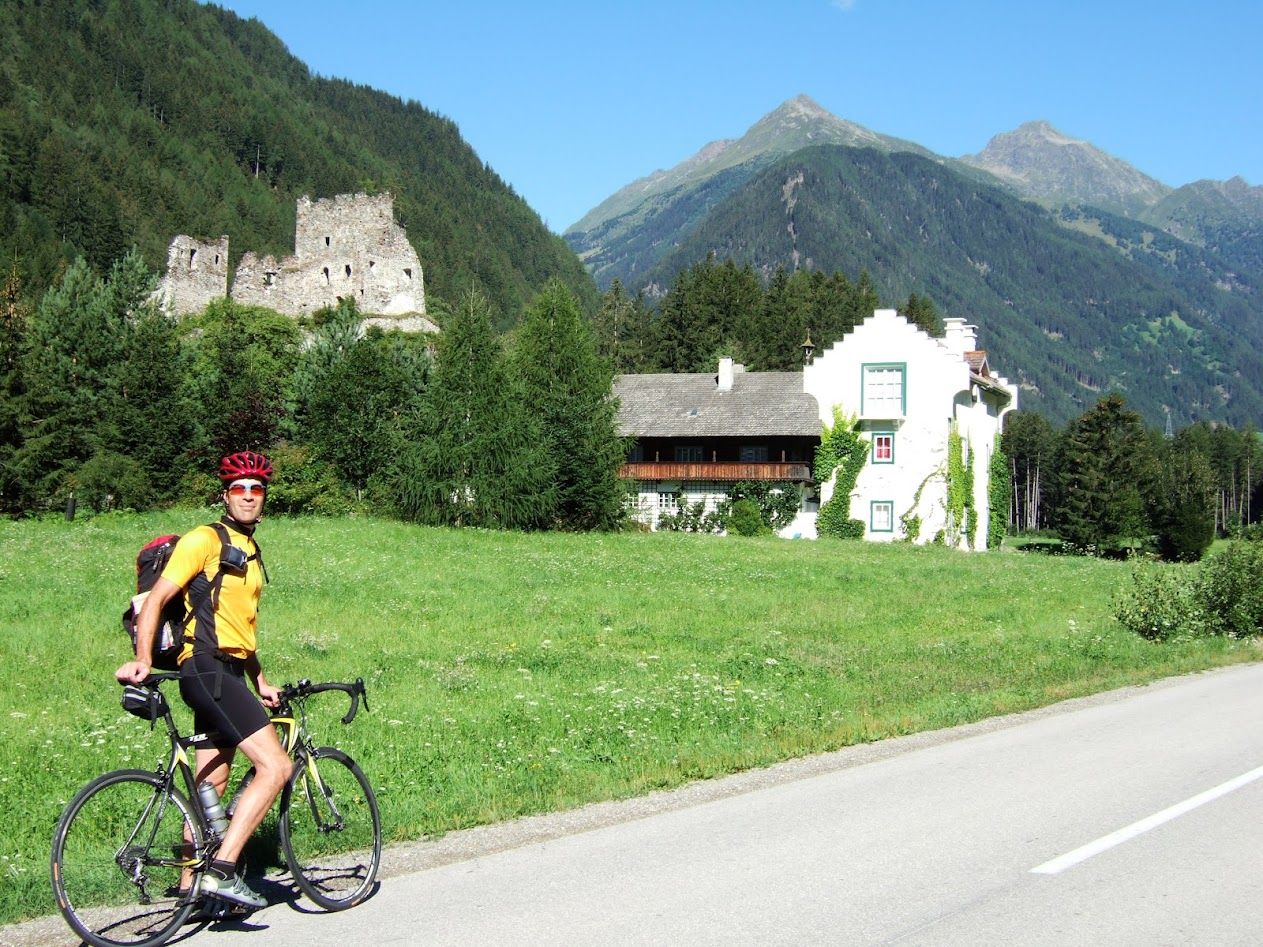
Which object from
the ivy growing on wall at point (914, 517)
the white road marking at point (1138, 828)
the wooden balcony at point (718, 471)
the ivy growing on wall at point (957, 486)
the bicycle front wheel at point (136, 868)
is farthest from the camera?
the wooden balcony at point (718, 471)

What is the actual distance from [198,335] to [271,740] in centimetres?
6692

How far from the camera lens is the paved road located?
6.32m

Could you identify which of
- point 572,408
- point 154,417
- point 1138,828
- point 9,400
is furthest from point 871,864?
point 154,417

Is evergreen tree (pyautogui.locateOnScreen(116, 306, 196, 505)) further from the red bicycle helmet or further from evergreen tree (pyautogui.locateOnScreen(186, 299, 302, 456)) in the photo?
the red bicycle helmet

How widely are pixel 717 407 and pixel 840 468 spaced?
7.19 meters

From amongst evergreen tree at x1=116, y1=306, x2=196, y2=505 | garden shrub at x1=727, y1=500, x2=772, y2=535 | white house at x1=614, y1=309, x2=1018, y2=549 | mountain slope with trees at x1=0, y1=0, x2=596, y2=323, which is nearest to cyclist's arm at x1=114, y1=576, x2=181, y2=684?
evergreen tree at x1=116, y1=306, x2=196, y2=505

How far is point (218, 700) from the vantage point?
6.38 m

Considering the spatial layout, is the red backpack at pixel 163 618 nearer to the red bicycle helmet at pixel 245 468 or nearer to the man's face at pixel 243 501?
the man's face at pixel 243 501

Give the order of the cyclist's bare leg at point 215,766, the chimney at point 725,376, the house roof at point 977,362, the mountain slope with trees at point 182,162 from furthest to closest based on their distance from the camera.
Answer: the mountain slope with trees at point 182,162 → the chimney at point 725,376 → the house roof at point 977,362 → the cyclist's bare leg at point 215,766

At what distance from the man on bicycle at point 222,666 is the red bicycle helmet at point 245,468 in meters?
0.12

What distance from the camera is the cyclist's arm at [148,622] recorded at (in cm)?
616

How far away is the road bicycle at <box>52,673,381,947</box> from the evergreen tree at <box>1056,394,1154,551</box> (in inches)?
2765

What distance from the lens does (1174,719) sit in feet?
44.7

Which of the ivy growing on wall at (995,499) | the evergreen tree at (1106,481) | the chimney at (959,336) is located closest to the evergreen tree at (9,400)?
the chimney at (959,336)
